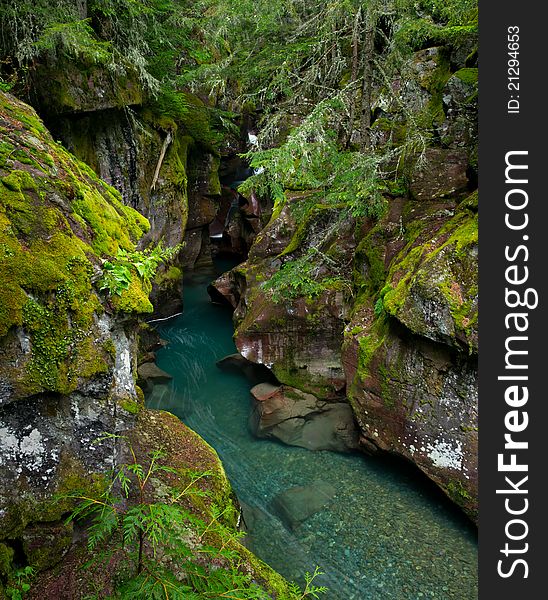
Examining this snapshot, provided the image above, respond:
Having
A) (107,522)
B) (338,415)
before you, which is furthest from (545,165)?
(338,415)

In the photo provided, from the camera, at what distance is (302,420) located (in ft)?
29.2

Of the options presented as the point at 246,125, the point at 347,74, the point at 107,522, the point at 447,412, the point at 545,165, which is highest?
the point at 246,125

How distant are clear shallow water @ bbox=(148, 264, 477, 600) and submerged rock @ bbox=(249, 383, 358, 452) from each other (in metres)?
0.23

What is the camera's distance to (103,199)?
525 cm

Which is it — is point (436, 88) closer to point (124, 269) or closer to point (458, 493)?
point (458, 493)

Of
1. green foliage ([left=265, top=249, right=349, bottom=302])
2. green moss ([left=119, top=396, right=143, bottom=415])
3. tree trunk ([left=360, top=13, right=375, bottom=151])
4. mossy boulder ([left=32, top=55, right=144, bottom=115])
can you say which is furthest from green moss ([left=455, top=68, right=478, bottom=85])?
green moss ([left=119, top=396, right=143, bottom=415])

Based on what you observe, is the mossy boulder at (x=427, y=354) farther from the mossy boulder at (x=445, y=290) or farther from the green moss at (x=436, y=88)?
the green moss at (x=436, y=88)

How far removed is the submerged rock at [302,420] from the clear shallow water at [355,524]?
232 millimetres

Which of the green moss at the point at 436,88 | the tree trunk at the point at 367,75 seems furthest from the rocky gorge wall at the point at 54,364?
the green moss at the point at 436,88

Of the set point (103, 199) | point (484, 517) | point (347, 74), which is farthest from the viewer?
point (347, 74)

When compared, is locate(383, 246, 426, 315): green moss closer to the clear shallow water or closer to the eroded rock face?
the clear shallow water

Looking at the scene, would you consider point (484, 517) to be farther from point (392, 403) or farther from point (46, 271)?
point (46, 271)

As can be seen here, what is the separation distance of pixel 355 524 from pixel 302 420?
2706mm

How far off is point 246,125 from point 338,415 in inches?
740
